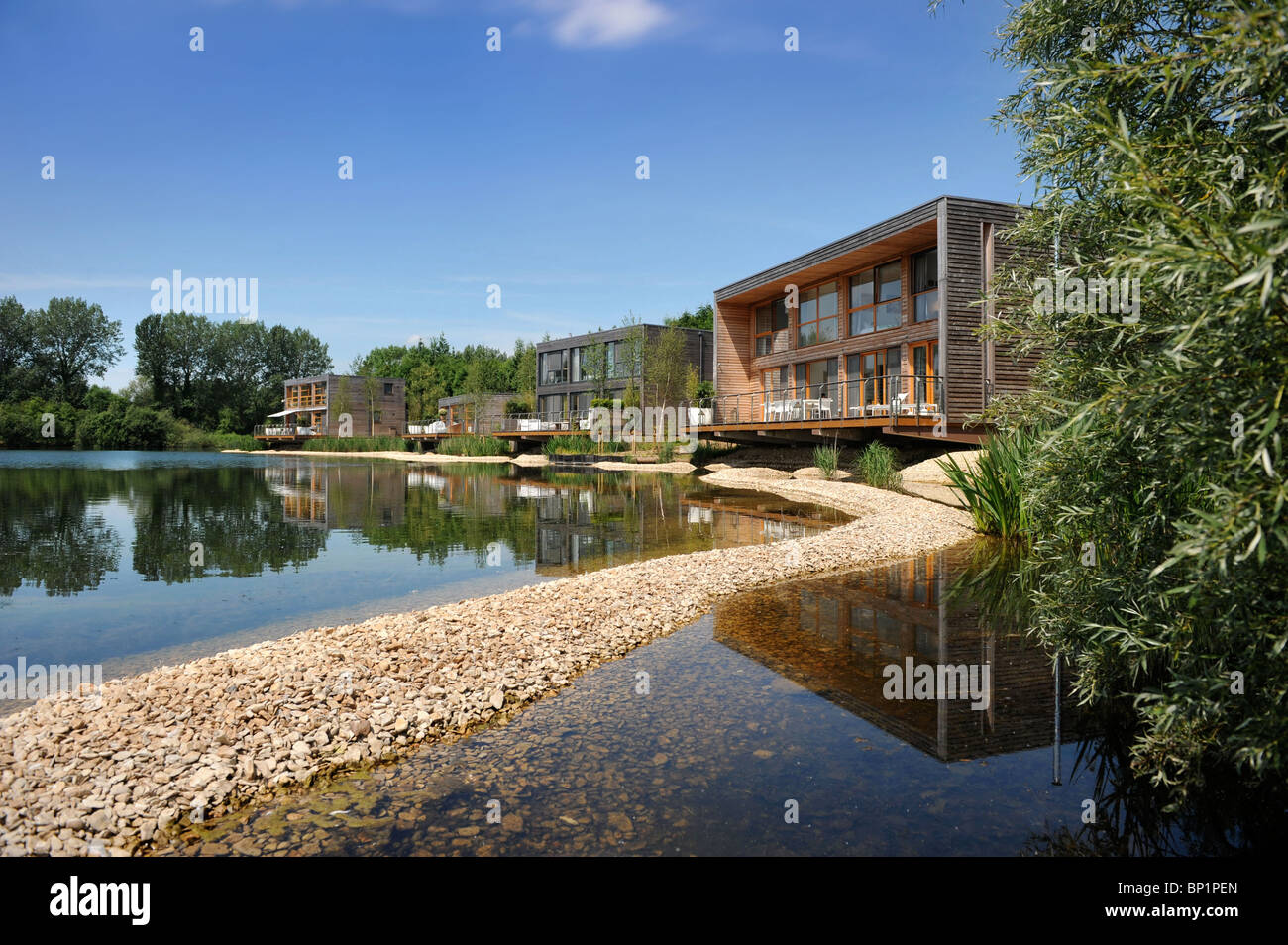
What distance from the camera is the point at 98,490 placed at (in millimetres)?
20922

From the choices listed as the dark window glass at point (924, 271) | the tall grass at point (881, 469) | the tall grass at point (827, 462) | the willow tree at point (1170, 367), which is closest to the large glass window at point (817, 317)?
the dark window glass at point (924, 271)

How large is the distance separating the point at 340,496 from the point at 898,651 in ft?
58.1

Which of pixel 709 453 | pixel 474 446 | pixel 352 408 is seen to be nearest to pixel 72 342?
pixel 352 408

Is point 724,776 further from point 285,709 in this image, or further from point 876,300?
point 876,300

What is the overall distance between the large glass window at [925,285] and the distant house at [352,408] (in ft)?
158

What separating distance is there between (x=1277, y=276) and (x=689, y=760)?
3.20 metres

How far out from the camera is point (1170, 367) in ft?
9.13

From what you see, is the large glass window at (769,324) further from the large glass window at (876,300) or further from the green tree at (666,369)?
the green tree at (666,369)

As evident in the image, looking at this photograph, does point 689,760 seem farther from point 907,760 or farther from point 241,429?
point 241,429

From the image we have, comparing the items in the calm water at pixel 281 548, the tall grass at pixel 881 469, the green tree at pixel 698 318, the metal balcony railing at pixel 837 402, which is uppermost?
the green tree at pixel 698 318

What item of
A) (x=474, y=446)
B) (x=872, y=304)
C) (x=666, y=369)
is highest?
(x=872, y=304)

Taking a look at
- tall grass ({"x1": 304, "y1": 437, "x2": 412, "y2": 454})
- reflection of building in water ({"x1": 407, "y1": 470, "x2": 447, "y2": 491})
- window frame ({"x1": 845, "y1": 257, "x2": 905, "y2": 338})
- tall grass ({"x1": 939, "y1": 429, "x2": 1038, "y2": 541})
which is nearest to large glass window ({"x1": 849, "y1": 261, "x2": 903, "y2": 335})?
window frame ({"x1": 845, "y1": 257, "x2": 905, "y2": 338})

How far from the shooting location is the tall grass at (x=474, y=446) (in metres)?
44.2

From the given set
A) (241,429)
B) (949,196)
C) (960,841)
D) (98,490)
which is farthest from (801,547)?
(241,429)
